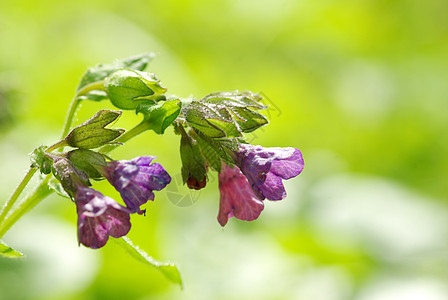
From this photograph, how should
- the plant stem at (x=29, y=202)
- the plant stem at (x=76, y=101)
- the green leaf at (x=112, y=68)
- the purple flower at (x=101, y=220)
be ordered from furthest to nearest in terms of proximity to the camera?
the green leaf at (x=112, y=68) → the plant stem at (x=76, y=101) → the plant stem at (x=29, y=202) → the purple flower at (x=101, y=220)

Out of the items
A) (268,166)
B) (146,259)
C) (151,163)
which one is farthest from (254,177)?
(146,259)

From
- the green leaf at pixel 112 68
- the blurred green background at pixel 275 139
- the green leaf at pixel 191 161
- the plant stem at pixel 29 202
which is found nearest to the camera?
the green leaf at pixel 191 161

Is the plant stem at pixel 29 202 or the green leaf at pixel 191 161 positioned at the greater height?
the green leaf at pixel 191 161

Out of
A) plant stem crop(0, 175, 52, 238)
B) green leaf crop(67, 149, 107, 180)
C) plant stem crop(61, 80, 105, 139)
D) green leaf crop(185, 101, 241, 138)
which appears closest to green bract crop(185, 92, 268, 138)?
green leaf crop(185, 101, 241, 138)

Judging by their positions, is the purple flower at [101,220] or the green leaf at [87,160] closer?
the purple flower at [101,220]

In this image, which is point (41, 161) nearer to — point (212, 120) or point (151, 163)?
point (151, 163)

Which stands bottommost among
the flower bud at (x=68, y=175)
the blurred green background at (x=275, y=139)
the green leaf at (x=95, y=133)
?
the flower bud at (x=68, y=175)

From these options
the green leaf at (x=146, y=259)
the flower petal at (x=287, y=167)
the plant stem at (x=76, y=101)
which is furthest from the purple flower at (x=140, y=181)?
the plant stem at (x=76, y=101)

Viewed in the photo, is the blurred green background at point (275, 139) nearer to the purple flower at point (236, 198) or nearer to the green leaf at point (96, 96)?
the purple flower at point (236, 198)
